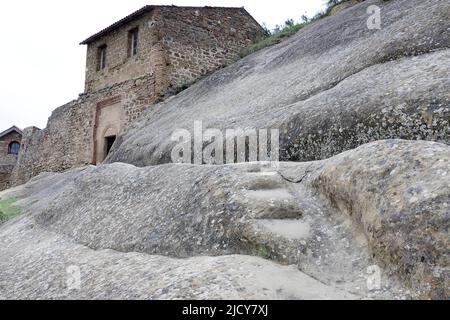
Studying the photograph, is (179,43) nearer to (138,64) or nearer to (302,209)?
(138,64)

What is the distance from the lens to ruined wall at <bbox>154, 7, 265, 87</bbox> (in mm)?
18250

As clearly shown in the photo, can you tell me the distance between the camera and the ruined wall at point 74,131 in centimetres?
1822

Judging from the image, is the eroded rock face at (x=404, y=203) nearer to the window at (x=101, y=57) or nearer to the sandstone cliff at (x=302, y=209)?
the sandstone cliff at (x=302, y=209)

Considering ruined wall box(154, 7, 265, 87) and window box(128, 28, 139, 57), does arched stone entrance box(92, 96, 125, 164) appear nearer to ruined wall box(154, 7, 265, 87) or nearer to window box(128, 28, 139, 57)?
window box(128, 28, 139, 57)

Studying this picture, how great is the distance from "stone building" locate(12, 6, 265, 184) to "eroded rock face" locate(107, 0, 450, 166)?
5.77m

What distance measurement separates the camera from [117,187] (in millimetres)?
6539

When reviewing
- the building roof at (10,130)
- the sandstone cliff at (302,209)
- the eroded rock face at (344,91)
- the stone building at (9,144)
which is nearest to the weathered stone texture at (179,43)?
the eroded rock face at (344,91)

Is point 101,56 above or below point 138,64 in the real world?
above

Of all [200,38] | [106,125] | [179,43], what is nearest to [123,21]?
[179,43]

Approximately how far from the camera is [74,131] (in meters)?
21.7

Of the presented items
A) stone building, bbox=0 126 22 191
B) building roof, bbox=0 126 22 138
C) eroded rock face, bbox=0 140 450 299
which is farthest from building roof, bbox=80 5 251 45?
building roof, bbox=0 126 22 138

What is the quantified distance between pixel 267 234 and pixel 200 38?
Result: 1646cm

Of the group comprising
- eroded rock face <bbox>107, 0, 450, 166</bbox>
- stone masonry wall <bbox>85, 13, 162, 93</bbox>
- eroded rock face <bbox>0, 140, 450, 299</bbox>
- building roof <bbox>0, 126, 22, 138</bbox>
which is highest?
building roof <bbox>0, 126, 22, 138</bbox>

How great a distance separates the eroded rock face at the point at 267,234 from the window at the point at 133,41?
579 inches
